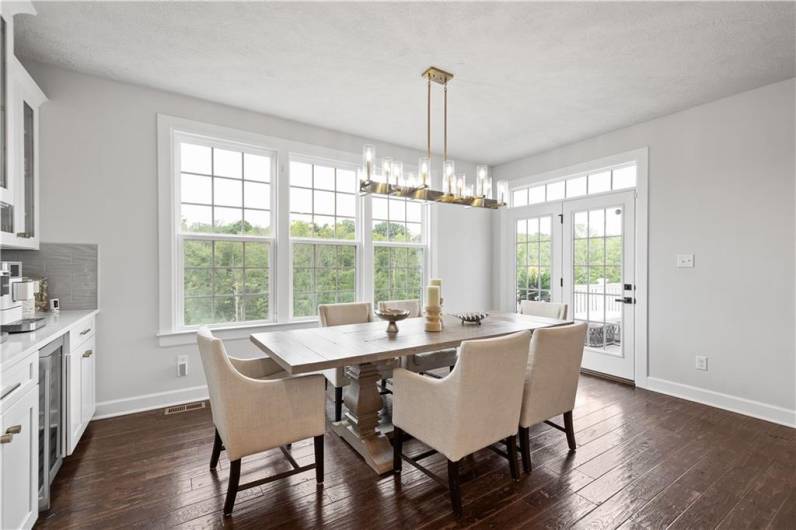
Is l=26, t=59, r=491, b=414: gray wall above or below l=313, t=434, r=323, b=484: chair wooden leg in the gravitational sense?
above

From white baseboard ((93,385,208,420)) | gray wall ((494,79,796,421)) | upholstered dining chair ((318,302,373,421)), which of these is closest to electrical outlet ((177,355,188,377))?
white baseboard ((93,385,208,420))

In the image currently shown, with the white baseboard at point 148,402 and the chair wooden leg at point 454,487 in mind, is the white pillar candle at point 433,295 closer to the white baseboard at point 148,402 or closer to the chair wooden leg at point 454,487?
the chair wooden leg at point 454,487

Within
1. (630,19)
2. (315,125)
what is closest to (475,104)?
(630,19)

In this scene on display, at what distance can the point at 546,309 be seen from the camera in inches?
143

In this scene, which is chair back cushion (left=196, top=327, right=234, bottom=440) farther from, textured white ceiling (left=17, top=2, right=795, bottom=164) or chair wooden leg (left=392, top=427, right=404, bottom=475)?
textured white ceiling (left=17, top=2, right=795, bottom=164)

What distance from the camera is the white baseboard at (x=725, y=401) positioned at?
2.99m

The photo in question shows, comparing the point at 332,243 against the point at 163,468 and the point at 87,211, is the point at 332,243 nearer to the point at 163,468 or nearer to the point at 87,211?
the point at 87,211

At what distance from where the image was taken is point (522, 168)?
5.17 metres

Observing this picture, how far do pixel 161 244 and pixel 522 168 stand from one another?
4395 millimetres

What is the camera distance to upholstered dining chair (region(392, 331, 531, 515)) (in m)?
1.81

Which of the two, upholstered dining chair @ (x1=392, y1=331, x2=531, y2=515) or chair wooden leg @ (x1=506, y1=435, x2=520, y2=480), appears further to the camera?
chair wooden leg @ (x1=506, y1=435, x2=520, y2=480)

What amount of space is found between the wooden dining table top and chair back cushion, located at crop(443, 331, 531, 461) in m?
0.44

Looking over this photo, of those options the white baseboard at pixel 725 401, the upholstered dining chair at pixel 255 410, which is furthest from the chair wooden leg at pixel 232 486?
the white baseboard at pixel 725 401

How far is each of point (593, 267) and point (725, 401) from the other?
169 cm
